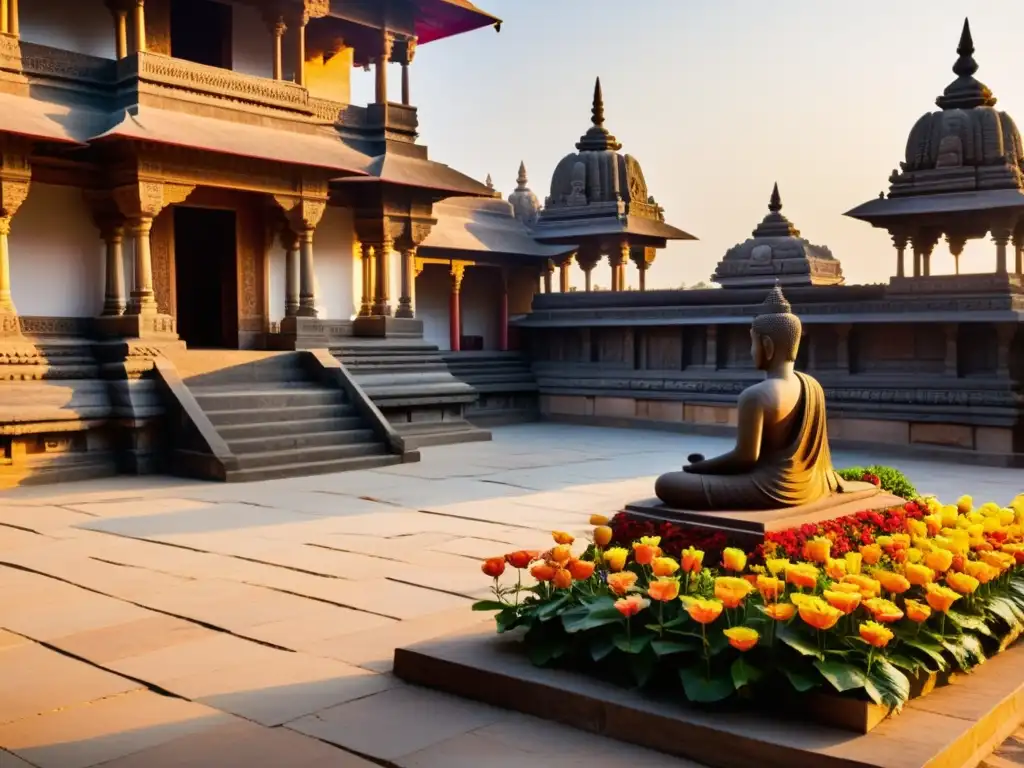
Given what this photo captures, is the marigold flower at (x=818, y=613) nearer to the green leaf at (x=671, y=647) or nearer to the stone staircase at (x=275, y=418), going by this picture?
the green leaf at (x=671, y=647)

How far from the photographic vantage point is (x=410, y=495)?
434 inches

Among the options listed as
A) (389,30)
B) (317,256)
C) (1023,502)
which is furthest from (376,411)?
(1023,502)

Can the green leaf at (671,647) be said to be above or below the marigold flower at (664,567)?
below

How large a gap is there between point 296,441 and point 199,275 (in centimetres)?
735

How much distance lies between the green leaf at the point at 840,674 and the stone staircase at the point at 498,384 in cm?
1624

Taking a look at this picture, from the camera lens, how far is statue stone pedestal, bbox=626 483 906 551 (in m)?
5.82

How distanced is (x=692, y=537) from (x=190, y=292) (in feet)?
51.1

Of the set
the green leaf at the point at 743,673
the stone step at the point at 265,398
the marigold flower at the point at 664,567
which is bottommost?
the green leaf at the point at 743,673

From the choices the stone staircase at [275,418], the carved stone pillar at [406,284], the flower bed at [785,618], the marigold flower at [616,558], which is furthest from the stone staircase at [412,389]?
the marigold flower at [616,558]

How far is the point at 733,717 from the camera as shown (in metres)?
3.90

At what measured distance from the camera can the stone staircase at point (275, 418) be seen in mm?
12844

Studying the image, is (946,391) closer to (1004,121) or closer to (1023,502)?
(1004,121)

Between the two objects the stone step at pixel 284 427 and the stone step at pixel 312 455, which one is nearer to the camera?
the stone step at pixel 312 455

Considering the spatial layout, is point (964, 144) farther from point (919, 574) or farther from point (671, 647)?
point (671, 647)
